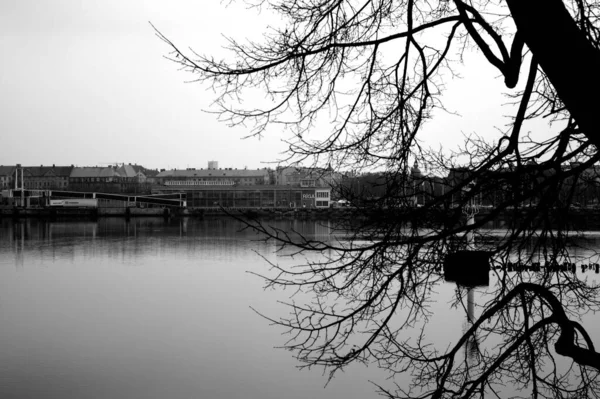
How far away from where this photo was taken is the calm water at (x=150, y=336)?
33.1 feet

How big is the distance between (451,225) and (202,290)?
52.6ft

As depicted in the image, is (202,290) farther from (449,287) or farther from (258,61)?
(258,61)

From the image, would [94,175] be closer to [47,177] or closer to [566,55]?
[47,177]

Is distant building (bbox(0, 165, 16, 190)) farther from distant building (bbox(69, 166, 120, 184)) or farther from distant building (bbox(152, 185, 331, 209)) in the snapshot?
distant building (bbox(152, 185, 331, 209))

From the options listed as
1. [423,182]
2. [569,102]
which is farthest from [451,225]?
[569,102]

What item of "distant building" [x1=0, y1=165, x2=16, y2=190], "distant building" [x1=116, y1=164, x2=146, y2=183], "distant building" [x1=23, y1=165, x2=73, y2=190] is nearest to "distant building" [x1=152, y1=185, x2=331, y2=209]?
"distant building" [x1=116, y1=164, x2=146, y2=183]

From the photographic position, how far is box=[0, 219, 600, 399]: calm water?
33.1 ft

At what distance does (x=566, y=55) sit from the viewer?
218cm

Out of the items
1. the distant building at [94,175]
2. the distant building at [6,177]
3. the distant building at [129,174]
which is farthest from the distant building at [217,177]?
the distant building at [6,177]

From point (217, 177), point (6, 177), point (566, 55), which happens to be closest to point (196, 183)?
point (217, 177)

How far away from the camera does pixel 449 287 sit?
1769 centimetres

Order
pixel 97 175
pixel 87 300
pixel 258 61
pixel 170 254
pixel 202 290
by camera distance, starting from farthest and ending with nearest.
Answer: pixel 97 175 → pixel 170 254 → pixel 202 290 → pixel 87 300 → pixel 258 61

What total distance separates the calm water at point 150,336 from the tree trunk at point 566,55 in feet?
11.0

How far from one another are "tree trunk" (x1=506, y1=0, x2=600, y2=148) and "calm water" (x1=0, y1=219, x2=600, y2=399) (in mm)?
3367
